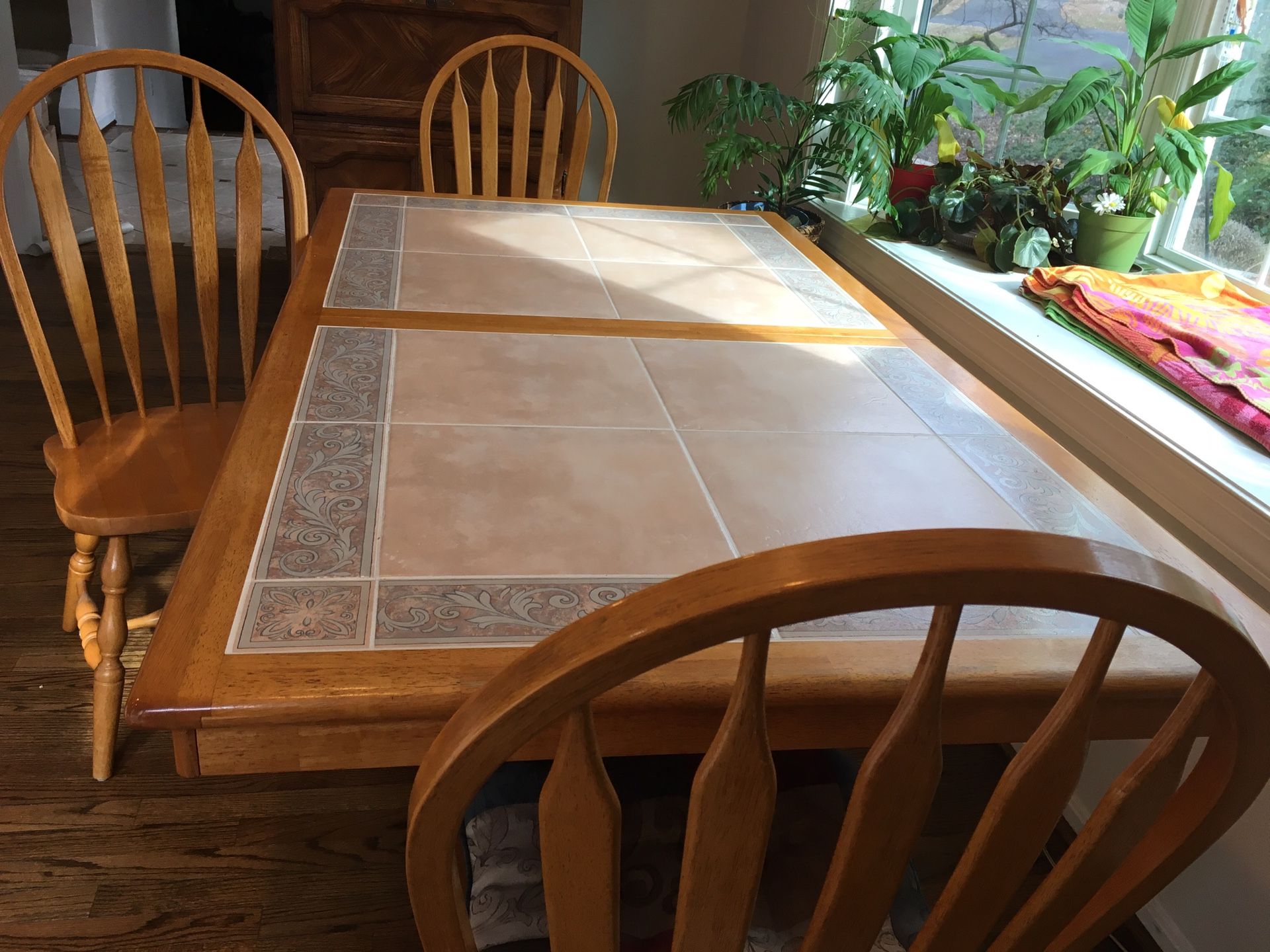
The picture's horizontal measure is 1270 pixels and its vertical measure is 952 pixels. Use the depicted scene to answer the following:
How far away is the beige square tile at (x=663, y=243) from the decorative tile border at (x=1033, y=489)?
27.3 inches

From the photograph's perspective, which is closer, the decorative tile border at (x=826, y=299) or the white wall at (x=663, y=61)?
the decorative tile border at (x=826, y=299)

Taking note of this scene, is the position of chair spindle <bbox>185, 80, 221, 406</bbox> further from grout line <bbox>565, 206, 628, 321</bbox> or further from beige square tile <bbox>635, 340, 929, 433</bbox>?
beige square tile <bbox>635, 340, 929, 433</bbox>

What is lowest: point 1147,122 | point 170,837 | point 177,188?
point 170,837

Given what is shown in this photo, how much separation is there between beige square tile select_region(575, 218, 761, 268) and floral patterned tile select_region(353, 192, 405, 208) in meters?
0.34

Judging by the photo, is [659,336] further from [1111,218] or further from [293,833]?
[1111,218]

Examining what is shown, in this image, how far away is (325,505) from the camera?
847 mm

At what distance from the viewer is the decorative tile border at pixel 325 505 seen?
0.77 m

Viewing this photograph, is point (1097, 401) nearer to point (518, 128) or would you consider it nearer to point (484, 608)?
point (484, 608)

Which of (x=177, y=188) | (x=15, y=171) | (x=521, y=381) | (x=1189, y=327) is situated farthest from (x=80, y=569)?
(x=177, y=188)

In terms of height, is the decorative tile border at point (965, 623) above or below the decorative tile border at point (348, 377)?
below

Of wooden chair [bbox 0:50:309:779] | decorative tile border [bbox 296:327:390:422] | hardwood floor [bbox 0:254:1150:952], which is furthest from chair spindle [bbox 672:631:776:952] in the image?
wooden chair [bbox 0:50:309:779]

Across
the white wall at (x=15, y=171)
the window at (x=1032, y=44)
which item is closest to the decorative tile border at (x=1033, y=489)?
the window at (x=1032, y=44)

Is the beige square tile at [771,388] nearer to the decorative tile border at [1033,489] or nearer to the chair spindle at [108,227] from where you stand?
the decorative tile border at [1033,489]

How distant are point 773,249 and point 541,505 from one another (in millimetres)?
1060
